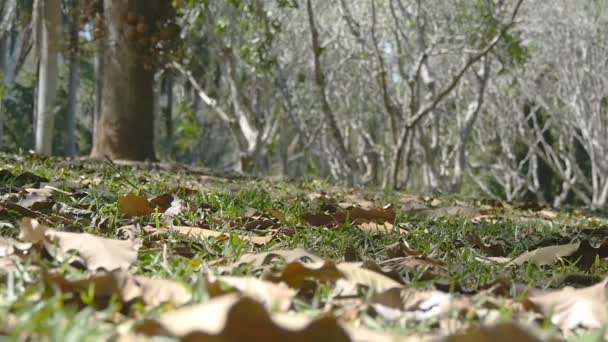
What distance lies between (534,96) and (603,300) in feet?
75.1

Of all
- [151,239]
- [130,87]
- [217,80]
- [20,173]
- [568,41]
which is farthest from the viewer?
[217,80]

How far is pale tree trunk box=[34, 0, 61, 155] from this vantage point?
10.9m

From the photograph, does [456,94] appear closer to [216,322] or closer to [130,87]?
[130,87]

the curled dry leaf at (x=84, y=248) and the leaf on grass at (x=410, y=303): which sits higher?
the curled dry leaf at (x=84, y=248)

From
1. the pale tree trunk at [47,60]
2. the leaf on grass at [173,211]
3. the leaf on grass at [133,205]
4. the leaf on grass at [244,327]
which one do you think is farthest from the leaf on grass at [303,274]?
the pale tree trunk at [47,60]

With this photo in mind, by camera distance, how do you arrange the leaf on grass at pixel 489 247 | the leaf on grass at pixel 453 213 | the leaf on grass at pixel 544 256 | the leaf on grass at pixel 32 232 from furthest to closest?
the leaf on grass at pixel 453 213, the leaf on grass at pixel 489 247, the leaf on grass at pixel 544 256, the leaf on grass at pixel 32 232

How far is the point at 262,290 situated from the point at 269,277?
7.0 inches

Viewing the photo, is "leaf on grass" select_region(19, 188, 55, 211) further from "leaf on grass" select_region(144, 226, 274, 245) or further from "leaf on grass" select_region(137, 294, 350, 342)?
"leaf on grass" select_region(137, 294, 350, 342)

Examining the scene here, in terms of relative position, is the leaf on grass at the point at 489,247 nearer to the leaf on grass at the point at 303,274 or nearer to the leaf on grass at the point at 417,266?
the leaf on grass at the point at 417,266

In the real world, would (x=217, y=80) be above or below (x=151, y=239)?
above

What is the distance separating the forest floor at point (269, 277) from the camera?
1.17 meters

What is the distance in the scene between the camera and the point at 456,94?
22.0 m

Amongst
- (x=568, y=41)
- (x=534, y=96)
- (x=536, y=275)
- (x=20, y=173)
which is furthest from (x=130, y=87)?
(x=534, y=96)

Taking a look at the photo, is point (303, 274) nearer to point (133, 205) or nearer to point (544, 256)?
point (544, 256)
